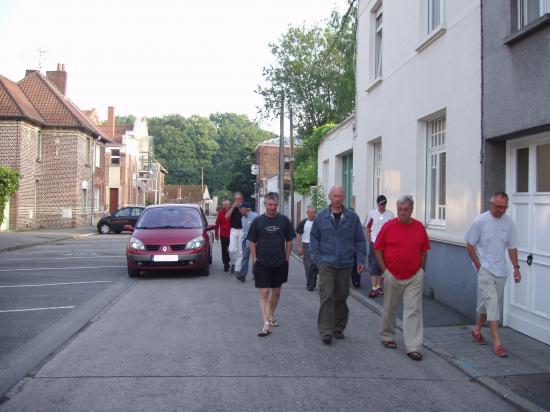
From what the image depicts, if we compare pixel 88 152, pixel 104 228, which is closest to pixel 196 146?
pixel 88 152

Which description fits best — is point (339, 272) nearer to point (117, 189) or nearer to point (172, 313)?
point (172, 313)

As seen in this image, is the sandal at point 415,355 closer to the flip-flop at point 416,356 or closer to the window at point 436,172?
the flip-flop at point 416,356

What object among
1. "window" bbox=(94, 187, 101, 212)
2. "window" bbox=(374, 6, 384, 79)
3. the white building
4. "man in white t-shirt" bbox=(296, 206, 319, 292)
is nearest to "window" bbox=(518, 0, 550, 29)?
the white building

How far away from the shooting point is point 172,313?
8.42m

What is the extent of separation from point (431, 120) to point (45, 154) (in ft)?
93.4

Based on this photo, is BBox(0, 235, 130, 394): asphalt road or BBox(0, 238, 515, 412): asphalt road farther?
BBox(0, 235, 130, 394): asphalt road

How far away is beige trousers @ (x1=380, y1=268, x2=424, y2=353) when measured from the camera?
20.5ft

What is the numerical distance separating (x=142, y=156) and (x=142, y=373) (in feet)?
211

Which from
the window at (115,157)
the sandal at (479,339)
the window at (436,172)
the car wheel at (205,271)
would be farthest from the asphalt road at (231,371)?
the window at (115,157)

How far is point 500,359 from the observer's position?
6062mm

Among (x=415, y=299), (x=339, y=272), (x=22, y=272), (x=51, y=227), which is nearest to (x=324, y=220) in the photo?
(x=339, y=272)

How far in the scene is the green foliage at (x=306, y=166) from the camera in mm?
26755

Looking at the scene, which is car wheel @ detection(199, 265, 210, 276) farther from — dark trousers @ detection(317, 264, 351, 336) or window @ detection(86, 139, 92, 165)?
window @ detection(86, 139, 92, 165)

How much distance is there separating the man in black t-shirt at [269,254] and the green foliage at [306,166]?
60.2 ft
